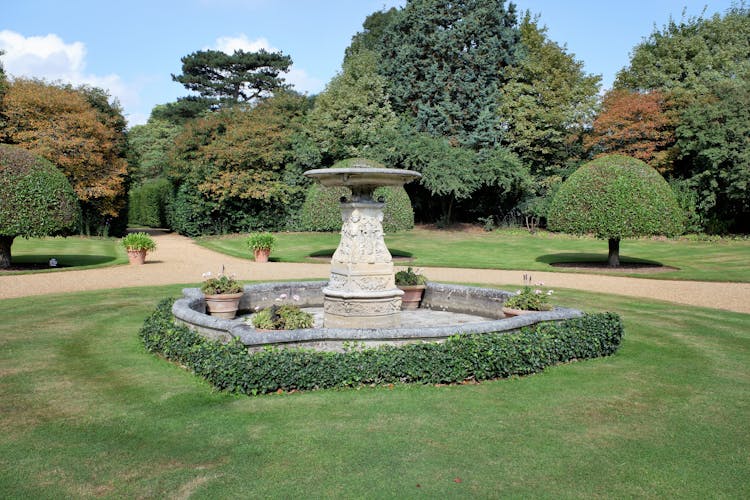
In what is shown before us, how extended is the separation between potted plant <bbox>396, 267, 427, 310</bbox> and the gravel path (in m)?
5.58

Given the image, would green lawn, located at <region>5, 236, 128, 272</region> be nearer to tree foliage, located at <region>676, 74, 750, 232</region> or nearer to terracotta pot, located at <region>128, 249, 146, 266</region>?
terracotta pot, located at <region>128, 249, 146, 266</region>

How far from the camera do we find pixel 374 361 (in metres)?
6.97

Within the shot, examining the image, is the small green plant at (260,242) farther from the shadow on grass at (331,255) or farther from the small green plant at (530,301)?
the small green plant at (530,301)

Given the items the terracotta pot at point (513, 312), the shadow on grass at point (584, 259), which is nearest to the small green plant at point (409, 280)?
the terracotta pot at point (513, 312)

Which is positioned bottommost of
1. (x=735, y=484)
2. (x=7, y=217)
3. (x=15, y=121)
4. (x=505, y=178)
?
(x=735, y=484)

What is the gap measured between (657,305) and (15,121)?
1192 inches

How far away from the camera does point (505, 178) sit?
32.8 meters

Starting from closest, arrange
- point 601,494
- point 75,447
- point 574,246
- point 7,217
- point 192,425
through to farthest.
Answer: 1. point 601,494
2. point 75,447
3. point 192,425
4. point 7,217
5. point 574,246

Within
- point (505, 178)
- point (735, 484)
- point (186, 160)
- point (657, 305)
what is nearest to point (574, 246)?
point (505, 178)

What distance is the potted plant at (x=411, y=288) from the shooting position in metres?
11.7

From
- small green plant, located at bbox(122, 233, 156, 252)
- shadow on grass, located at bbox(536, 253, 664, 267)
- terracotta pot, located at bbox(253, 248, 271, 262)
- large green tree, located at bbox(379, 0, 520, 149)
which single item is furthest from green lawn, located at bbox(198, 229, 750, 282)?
large green tree, located at bbox(379, 0, 520, 149)

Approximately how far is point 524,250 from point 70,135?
2343 centimetres

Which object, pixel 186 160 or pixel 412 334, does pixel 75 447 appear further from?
pixel 186 160

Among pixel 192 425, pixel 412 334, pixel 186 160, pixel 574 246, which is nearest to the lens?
pixel 192 425
